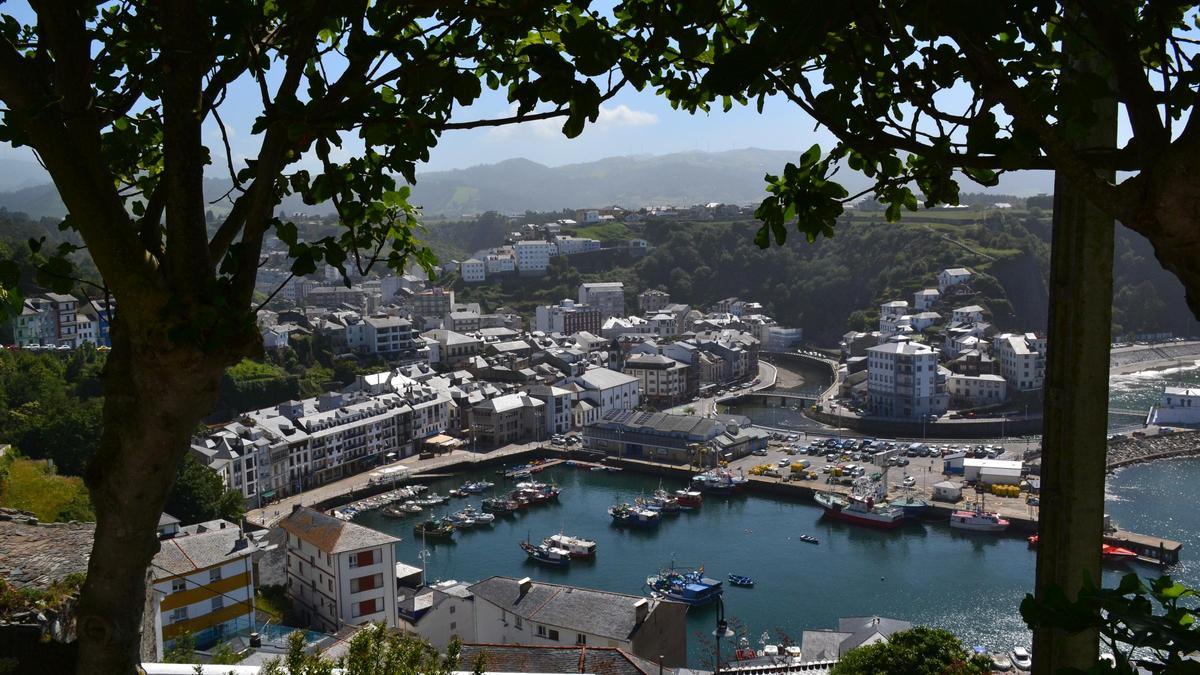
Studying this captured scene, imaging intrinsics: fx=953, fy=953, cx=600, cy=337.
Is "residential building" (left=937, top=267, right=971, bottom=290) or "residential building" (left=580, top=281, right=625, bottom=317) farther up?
"residential building" (left=937, top=267, right=971, bottom=290)

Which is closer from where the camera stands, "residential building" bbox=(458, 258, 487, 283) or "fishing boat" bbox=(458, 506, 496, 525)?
"fishing boat" bbox=(458, 506, 496, 525)

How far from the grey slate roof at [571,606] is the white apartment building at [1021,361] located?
12.6m

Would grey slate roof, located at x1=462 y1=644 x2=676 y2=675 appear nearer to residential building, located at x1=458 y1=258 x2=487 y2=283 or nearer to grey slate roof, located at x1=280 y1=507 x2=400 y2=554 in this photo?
grey slate roof, located at x1=280 y1=507 x2=400 y2=554

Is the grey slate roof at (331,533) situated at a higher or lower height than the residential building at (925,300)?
lower

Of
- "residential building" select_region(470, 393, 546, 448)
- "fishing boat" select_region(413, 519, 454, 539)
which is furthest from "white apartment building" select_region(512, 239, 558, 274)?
"fishing boat" select_region(413, 519, 454, 539)

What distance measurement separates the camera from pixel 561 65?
2.12 ft

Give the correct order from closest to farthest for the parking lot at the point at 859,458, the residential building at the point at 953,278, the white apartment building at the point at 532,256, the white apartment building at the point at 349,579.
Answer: the white apartment building at the point at 349,579 < the parking lot at the point at 859,458 < the residential building at the point at 953,278 < the white apartment building at the point at 532,256

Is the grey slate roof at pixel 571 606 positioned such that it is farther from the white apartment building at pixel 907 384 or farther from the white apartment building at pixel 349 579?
the white apartment building at pixel 907 384

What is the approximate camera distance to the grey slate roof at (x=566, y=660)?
369 centimetres

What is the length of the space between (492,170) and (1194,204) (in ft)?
462

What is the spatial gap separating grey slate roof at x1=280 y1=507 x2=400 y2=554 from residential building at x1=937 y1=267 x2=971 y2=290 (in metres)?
18.7

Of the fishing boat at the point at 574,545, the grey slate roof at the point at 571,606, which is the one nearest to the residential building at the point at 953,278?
the fishing boat at the point at 574,545

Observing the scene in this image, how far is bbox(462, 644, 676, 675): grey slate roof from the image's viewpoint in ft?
12.1

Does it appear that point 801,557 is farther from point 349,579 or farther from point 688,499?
point 349,579
